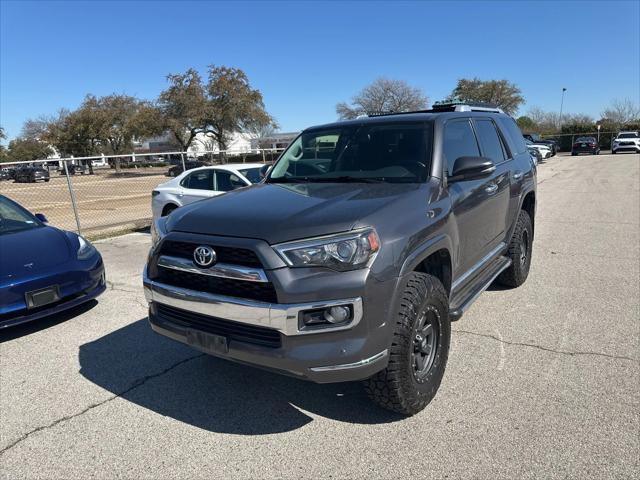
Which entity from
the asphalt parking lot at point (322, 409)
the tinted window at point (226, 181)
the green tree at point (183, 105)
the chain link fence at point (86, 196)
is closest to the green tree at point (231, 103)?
the green tree at point (183, 105)

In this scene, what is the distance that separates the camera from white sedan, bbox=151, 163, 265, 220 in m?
9.14

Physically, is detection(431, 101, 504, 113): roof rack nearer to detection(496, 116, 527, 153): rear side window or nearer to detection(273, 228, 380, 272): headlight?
detection(496, 116, 527, 153): rear side window

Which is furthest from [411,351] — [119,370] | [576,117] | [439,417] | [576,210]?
[576,117]

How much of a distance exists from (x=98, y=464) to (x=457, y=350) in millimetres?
2773

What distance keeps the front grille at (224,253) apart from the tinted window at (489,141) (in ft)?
9.54

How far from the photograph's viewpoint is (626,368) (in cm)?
358

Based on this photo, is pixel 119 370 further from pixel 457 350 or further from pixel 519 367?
pixel 519 367

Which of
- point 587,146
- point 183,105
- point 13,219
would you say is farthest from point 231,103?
point 13,219

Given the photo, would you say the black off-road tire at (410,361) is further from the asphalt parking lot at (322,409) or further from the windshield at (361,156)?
the windshield at (361,156)

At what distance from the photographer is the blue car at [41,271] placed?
4.33 m

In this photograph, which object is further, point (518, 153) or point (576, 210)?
point (576, 210)

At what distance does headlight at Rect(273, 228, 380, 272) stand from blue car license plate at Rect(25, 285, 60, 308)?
3043 mm

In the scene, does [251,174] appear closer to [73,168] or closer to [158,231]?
[158,231]

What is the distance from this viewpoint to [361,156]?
3885mm
